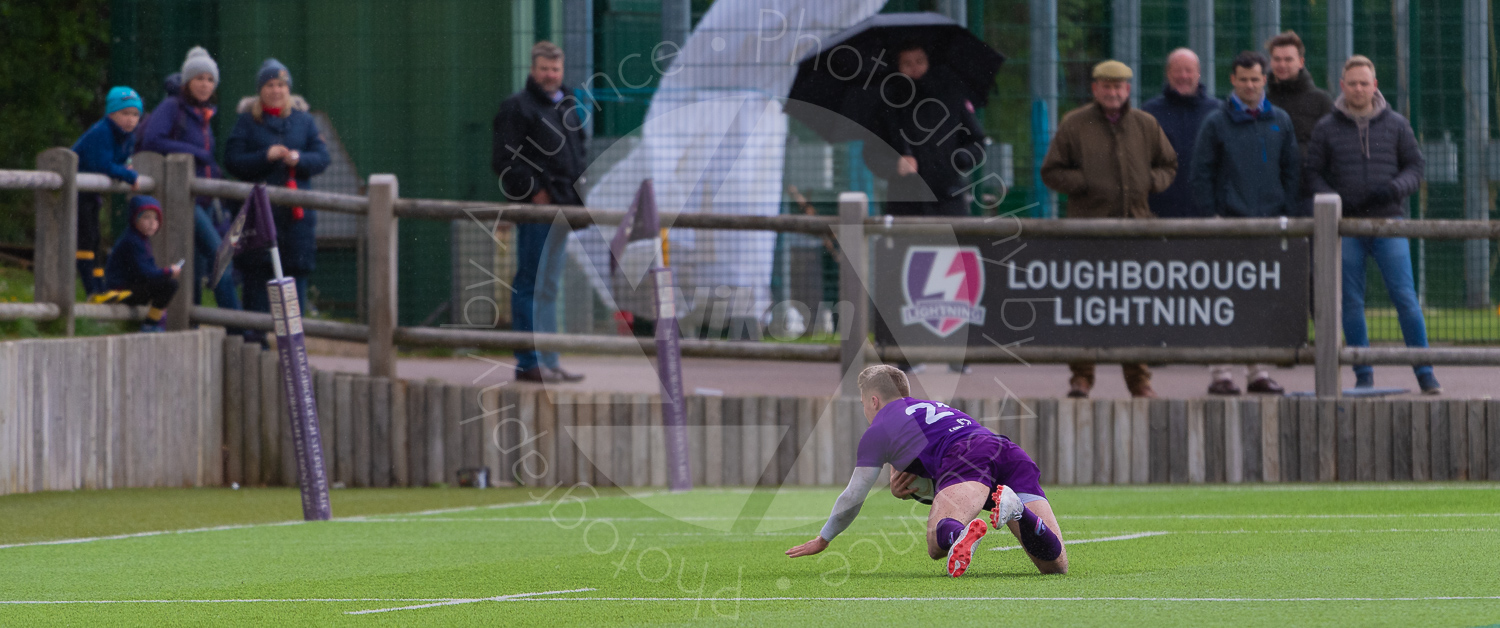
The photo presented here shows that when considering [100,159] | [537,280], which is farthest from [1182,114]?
[100,159]

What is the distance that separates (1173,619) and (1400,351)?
713 cm

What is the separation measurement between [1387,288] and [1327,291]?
0.61 meters

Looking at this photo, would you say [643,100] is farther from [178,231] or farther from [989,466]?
[989,466]

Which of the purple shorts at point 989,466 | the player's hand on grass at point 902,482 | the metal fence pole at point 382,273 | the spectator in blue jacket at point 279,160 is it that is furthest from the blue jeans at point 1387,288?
the spectator in blue jacket at point 279,160

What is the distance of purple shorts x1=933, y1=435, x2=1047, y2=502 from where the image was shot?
6.55m

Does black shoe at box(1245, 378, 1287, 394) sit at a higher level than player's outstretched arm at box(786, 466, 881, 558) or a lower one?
higher

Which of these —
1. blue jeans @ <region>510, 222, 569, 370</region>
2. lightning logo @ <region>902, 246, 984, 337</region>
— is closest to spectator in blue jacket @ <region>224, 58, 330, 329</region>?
blue jeans @ <region>510, 222, 569, 370</region>

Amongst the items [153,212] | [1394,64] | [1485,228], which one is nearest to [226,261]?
[153,212]

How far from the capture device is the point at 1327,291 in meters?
11.8

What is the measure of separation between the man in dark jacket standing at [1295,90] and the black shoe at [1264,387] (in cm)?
161

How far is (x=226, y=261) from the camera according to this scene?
10.2m

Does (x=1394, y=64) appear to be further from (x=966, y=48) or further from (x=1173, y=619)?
(x=1173, y=619)

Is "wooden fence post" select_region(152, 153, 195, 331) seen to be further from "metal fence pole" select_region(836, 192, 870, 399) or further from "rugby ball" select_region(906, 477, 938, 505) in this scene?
"rugby ball" select_region(906, 477, 938, 505)

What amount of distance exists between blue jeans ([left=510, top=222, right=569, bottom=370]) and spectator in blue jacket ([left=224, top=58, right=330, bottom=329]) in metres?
1.48
